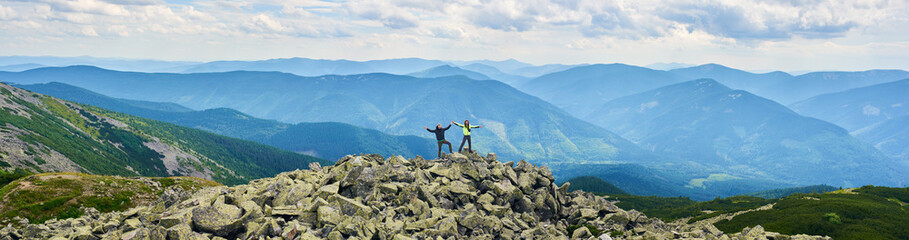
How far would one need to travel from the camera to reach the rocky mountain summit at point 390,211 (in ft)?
111

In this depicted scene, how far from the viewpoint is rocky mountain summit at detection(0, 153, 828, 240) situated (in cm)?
3369

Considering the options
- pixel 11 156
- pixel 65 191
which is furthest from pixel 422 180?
pixel 11 156

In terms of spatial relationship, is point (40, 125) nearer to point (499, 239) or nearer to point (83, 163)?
point (83, 163)

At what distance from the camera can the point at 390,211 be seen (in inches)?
1531

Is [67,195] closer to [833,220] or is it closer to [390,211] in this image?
[390,211]

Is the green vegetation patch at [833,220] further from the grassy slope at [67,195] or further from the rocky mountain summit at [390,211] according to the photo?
the grassy slope at [67,195]

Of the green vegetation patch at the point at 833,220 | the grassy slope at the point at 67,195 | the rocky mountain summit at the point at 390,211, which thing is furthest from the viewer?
the grassy slope at the point at 67,195

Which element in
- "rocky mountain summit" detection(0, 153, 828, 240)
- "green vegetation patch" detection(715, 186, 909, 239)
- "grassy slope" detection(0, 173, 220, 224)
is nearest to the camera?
"rocky mountain summit" detection(0, 153, 828, 240)

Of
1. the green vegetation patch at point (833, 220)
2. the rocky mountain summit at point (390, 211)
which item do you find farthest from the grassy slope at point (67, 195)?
the green vegetation patch at point (833, 220)

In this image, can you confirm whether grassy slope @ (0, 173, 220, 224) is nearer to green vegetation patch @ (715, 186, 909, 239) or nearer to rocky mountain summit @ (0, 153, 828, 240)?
rocky mountain summit @ (0, 153, 828, 240)

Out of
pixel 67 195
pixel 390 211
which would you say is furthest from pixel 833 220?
pixel 67 195

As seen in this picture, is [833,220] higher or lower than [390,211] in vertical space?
higher

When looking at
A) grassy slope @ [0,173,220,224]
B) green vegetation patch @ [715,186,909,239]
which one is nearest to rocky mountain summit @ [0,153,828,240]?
grassy slope @ [0,173,220,224]

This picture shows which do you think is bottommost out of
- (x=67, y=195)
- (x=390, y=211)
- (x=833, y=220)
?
(x=67, y=195)
